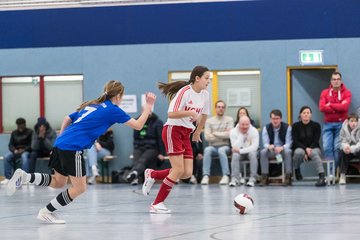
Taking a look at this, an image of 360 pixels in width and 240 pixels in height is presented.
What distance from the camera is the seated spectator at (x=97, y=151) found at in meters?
19.9

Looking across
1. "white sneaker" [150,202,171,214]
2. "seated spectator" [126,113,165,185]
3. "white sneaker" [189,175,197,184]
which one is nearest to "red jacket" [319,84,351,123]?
"white sneaker" [189,175,197,184]

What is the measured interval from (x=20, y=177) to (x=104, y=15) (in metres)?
10.8

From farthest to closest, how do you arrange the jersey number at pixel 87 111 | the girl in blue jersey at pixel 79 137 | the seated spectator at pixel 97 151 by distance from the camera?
the seated spectator at pixel 97 151 < the jersey number at pixel 87 111 < the girl in blue jersey at pixel 79 137

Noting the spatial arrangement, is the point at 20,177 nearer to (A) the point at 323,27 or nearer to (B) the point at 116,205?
(B) the point at 116,205

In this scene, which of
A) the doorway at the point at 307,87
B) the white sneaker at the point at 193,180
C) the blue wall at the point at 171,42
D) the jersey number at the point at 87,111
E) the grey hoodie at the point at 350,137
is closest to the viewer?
the jersey number at the point at 87,111

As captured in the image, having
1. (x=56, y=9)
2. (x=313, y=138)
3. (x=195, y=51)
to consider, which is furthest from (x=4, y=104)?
(x=313, y=138)

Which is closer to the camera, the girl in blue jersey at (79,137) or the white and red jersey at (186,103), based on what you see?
the girl in blue jersey at (79,137)

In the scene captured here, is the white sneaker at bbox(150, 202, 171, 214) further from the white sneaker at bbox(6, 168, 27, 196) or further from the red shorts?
the white sneaker at bbox(6, 168, 27, 196)

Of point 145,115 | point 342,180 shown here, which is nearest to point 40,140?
point 342,180

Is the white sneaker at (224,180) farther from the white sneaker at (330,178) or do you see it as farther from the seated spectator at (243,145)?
the white sneaker at (330,178)

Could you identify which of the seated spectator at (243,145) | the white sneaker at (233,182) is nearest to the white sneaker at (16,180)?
the white sneaker at (233,182)

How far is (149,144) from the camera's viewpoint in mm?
19688

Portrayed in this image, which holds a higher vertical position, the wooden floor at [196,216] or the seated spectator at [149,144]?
the seated spectator at [149,144]

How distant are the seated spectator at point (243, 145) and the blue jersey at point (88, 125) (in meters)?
8.17
